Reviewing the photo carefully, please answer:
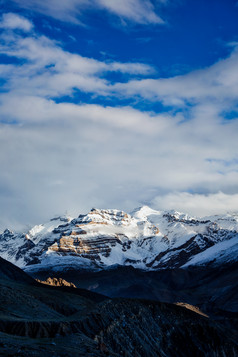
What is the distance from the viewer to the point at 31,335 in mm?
A: 46312

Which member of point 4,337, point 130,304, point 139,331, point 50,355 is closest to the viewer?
point 50,355

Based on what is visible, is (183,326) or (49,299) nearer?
(183,326)

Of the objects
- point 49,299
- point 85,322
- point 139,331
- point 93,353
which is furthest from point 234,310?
point 93,353

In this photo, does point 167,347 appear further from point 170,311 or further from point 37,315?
point 37,315

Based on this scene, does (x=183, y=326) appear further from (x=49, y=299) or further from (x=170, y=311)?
(x=49, y=299)

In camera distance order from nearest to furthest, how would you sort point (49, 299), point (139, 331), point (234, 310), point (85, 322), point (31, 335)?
point (31, 335), point (85, 322), point (139, 331), point (49, 299), point (234, 310)

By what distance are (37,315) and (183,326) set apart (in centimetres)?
2347

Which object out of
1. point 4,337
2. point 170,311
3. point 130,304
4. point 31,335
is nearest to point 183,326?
point 170,311

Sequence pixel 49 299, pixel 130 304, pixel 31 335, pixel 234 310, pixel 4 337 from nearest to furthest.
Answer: pixel 4 337, pixel 31 335, pixel 130 304, pixel 49 299, pixel 234 310

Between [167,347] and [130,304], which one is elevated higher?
[130,304]

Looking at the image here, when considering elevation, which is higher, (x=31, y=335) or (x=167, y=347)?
(x=31, y=335)

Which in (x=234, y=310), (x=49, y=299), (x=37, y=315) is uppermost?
(x=49, y=299)

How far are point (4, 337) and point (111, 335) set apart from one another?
2233 centimetres

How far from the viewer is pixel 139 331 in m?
63.5
